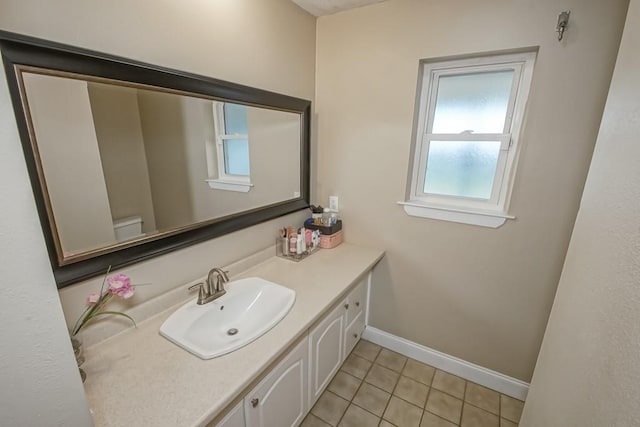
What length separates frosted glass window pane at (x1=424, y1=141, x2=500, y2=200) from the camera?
1.67 meters

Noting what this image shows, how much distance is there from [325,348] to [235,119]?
4.56 feet

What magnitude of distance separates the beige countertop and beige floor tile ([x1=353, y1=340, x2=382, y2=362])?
1042mm

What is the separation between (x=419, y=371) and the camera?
1964 mm

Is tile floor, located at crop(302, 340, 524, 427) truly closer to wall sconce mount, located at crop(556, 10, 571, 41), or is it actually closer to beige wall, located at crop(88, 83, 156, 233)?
beige wall, located at crop(88, 83, 156, 233)

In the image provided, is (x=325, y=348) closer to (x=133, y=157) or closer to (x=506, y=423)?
(x=506, y=423)

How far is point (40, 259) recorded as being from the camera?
0.53m

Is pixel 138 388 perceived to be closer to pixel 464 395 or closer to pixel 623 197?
pixel 623 197

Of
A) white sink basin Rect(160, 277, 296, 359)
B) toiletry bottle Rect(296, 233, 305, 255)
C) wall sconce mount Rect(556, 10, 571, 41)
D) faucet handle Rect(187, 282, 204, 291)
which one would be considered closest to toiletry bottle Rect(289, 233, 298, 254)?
toiletry bottle Rect(296, 233, 305, 255)

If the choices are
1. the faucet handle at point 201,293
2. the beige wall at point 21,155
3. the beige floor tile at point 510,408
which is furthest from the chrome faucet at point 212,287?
the beige floor tile at point 510,408

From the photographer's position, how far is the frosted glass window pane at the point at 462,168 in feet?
5.49

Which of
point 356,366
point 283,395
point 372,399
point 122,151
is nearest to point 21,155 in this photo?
point 122,151

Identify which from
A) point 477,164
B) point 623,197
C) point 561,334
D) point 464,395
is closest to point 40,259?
point 623,197

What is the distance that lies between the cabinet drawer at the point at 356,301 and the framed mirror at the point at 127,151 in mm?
811

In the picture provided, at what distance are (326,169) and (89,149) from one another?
145 cm
